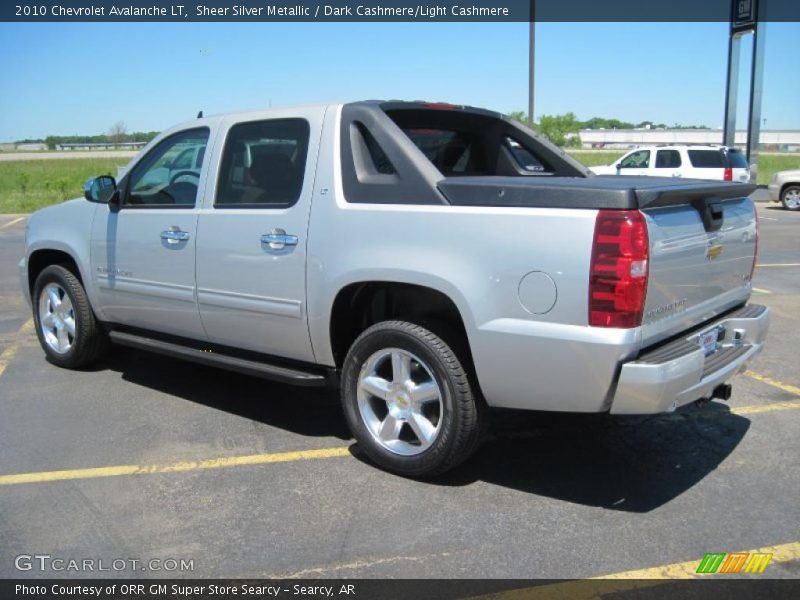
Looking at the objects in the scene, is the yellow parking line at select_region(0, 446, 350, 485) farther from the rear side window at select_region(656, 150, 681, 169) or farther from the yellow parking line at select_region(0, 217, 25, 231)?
the rear side window at select_region(656, 150, 681, 169)

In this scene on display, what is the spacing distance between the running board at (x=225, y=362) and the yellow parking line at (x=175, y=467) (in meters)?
0.41

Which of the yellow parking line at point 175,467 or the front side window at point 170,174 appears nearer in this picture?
the yellow parking line at point 175,467

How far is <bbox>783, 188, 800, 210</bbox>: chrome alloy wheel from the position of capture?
66.5ft

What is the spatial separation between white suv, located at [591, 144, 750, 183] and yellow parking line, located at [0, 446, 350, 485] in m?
16.3

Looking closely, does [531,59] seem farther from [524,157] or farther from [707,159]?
[524,157]

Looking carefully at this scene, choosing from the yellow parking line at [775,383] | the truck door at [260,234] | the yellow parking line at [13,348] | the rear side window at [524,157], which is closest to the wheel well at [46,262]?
the yellow parking line at [13,348]

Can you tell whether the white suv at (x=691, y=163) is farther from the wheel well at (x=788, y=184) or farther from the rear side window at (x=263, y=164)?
the rear side window at (x=263, y=164)

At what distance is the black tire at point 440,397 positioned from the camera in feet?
11.5

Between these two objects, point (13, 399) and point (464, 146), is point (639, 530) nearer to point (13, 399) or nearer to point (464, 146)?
point (464, 146)

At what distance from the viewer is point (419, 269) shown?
3.50 meters

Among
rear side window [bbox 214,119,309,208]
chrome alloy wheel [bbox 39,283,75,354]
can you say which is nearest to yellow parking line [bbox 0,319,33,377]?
chrome alloy wheel [bbox 39,283,75,354]

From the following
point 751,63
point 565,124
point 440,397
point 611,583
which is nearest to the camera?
point 611,583

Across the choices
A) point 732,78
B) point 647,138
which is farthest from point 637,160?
point 647,138

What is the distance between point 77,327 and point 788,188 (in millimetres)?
20169
